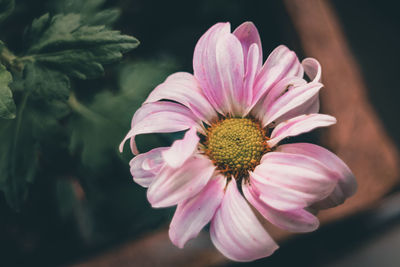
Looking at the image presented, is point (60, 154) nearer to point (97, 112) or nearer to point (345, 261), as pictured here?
point (97, 112)

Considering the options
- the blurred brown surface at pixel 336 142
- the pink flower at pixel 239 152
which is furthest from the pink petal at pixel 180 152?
the blurred brown surface at pixel 336 142

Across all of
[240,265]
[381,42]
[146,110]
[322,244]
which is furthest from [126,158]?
[381,42]

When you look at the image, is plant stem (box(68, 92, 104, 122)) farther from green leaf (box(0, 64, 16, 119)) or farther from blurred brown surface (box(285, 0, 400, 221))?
blurred brown surface (box(285, 0, 400, 221))

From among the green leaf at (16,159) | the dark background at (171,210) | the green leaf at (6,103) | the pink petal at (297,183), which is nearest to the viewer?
the pink petal at (297,183)

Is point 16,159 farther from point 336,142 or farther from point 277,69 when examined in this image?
point 336,142

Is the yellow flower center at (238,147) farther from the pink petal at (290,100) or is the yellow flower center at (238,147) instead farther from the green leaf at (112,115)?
the green leaf at (112,115)

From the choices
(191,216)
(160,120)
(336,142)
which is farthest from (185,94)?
(336,142)
